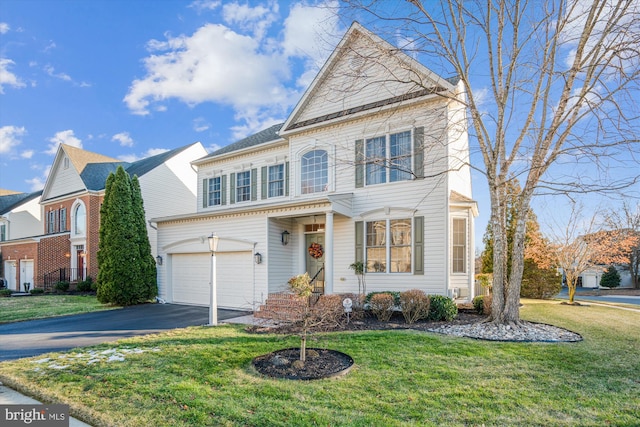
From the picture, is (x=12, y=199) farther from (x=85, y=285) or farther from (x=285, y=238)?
(x=285, y=238)

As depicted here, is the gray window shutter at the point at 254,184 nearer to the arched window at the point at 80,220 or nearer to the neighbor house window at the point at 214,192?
the neighbor house window at the point at 214,192

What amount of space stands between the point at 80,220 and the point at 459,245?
21.5 metres

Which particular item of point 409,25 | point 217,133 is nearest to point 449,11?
point 409,25

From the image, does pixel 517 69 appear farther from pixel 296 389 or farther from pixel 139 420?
pixel 139 420

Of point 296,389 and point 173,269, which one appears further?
point 173,269

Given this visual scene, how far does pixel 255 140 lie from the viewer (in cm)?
1507

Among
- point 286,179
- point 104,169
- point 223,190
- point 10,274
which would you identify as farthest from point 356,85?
point 10,274

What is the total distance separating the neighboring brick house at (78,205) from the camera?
786 inches

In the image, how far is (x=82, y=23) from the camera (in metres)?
12.7

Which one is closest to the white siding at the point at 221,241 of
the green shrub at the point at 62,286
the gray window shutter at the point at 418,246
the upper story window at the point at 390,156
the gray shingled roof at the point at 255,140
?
the gray shingled roof at the point at 255,140

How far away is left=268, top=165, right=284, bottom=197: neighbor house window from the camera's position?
44.4ft

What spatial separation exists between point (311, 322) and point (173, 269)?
10.5 metres

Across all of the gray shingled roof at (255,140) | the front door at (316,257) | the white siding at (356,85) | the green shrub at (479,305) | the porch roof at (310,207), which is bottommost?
the green shrub at (479,305)

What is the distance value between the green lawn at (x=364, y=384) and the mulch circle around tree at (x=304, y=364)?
0.19m
